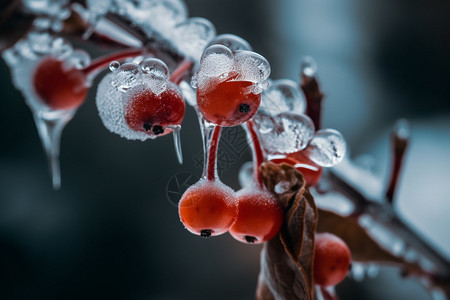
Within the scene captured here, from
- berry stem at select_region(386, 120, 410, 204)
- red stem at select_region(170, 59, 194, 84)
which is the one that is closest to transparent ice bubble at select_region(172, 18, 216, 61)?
red stem at select_region(170, 59, 194, 84)

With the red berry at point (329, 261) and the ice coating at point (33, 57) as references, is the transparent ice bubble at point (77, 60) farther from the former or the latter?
the red berry at point (329, 261)

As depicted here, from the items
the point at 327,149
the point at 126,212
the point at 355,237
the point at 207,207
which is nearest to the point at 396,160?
the point at 355,237

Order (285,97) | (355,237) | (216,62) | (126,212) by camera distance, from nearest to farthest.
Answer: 1. (216,62)
2. (285,97)
3. (355,237)
4. (126,212)

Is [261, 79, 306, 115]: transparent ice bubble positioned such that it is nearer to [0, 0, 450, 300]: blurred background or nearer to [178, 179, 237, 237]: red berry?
[178, 179, 237, 237]: red berry

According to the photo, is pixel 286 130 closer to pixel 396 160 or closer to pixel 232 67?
pixel 232 67

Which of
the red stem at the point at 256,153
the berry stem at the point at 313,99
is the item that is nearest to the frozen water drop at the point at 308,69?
the berry stem at the point at 313,99

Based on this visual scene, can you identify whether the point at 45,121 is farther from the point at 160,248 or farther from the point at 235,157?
the point at 160,248
